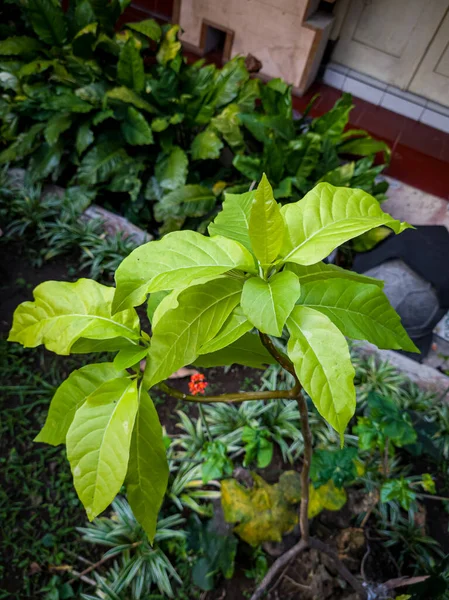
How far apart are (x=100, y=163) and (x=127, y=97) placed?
0.50 m

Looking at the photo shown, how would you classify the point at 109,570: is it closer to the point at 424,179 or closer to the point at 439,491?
the point at 439,491

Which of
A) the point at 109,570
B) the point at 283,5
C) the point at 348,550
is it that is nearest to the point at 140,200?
the point at 283,5

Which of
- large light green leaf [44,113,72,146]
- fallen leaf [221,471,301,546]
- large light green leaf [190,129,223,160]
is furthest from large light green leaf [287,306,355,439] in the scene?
large light green leaf [44,113,72,146]

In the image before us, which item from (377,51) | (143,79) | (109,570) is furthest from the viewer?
(377,51)

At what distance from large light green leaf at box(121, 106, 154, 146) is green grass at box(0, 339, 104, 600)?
1619 mm

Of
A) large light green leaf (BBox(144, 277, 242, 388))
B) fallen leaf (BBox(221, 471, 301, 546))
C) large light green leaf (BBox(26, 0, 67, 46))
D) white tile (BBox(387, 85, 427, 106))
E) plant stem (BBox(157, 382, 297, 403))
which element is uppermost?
large light green leaf (BBox(144, 277, 242, 388))

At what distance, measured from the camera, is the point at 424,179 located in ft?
13.0

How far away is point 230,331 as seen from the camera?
820mm

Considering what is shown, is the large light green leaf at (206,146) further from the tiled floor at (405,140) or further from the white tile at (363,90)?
the white tile at (363,90)

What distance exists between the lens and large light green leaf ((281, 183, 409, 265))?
796mm

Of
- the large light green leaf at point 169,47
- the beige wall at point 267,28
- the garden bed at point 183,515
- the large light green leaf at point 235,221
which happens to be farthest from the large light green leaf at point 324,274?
the beige wall at point 267,28

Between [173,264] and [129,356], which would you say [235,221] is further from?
[129,356]

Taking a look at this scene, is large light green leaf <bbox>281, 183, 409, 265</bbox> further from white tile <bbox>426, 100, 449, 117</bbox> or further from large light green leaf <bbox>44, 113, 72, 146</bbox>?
white tile <bbox>426, 100, 449, 117</bbox>

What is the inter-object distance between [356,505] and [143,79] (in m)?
3.04
